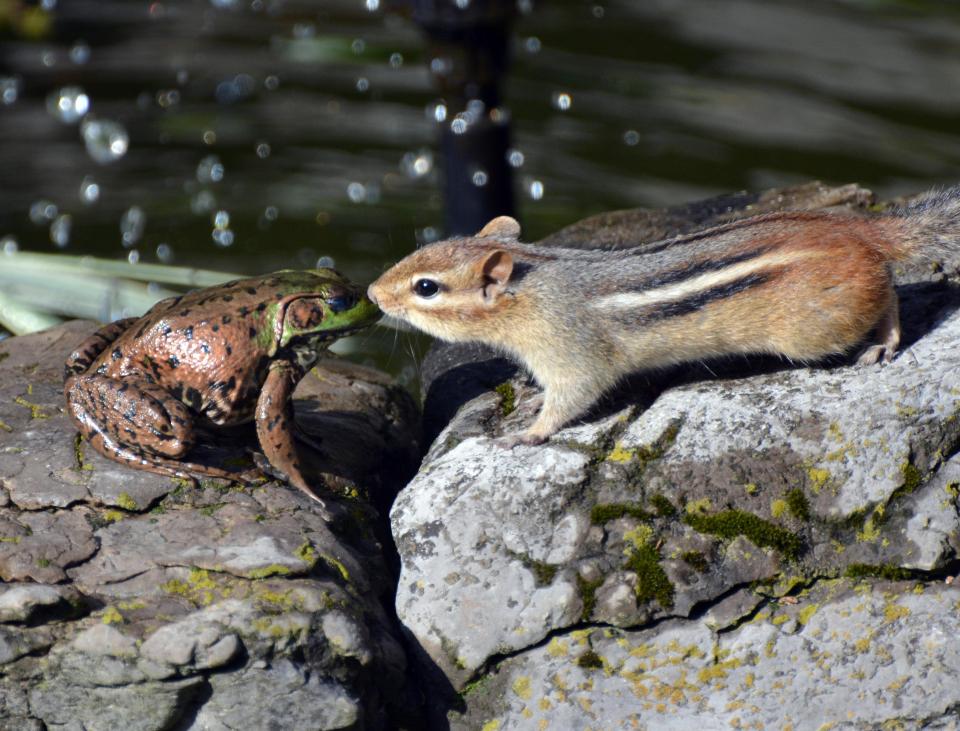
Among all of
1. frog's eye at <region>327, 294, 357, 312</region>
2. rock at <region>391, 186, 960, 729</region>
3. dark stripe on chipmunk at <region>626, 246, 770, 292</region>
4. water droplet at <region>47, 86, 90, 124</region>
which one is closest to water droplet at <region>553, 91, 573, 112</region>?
water droplet at <region>47, 86, 90, 124</region>

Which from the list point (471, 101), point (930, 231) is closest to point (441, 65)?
point (471, 101)

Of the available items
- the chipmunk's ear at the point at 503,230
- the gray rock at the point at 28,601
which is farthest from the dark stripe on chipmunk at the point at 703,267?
the gray rock at the point at 28,601

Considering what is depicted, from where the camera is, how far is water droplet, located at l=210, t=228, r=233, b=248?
10188mm

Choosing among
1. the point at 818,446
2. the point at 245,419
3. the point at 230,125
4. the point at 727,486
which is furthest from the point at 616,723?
the point at 230,125

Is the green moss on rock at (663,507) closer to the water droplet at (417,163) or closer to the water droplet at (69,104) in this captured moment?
the water droplet at (417,163)

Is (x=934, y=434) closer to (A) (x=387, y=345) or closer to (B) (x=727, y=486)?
(B) (x=727, y=486)

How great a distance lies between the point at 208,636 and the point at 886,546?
2376 mm

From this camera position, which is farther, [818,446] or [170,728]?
[818,446]

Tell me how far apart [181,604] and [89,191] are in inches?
301

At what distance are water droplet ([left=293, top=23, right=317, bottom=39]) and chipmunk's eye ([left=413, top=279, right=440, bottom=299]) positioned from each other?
8.46m

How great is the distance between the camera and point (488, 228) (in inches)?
225

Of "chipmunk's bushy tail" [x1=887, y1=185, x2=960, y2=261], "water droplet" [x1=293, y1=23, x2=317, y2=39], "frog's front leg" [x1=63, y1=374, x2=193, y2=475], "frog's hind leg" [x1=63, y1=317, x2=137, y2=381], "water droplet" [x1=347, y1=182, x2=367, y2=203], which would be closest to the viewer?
"frog's front leg" [x1=63, y1=374, x2=193, y2=475]

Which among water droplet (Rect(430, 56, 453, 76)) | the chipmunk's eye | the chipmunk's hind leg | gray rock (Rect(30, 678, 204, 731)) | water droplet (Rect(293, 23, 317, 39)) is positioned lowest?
gray rock (Rect(30, 678, 204, 731))

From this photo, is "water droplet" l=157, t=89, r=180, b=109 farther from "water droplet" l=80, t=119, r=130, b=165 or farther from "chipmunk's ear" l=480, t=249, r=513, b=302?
"chipmunk's ear" l=480, t=249, r=513, b=302
